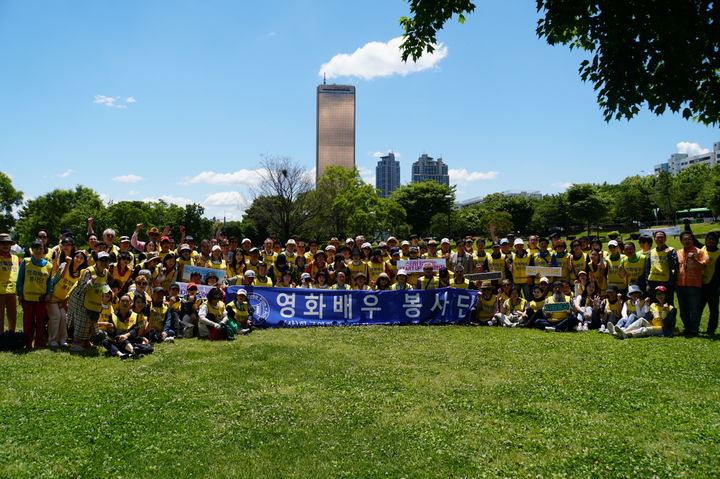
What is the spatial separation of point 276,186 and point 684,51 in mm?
43251

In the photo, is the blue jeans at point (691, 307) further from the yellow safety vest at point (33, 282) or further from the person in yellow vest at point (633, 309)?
the yellow safety vest at point (33, 282)

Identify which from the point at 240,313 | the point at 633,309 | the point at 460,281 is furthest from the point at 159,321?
the point at 633,309

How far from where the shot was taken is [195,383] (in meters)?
7.38

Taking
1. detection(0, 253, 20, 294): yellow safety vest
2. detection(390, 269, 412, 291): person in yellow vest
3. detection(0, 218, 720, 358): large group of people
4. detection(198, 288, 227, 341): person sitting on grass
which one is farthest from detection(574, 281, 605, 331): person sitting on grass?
detection(0, 253, 20, 294): yellow safety vest

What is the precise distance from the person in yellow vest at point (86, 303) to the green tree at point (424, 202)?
2731 inches

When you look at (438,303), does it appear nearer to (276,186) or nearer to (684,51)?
(684,51)

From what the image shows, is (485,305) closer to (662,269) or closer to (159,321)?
(662,269)

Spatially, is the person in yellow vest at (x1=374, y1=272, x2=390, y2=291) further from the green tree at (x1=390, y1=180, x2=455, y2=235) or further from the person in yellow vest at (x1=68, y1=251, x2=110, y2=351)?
the green tree at (x1=390, y1=180, x2=455, y2=235)

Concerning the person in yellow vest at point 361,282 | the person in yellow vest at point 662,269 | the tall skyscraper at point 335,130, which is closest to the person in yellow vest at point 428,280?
the person in yellow vest at point 361,282

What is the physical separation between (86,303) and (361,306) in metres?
6.41

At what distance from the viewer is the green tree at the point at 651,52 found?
4.08m

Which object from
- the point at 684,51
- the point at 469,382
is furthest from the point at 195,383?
the point at 684,51

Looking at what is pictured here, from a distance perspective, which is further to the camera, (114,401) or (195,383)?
(195,383)

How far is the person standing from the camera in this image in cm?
1029
